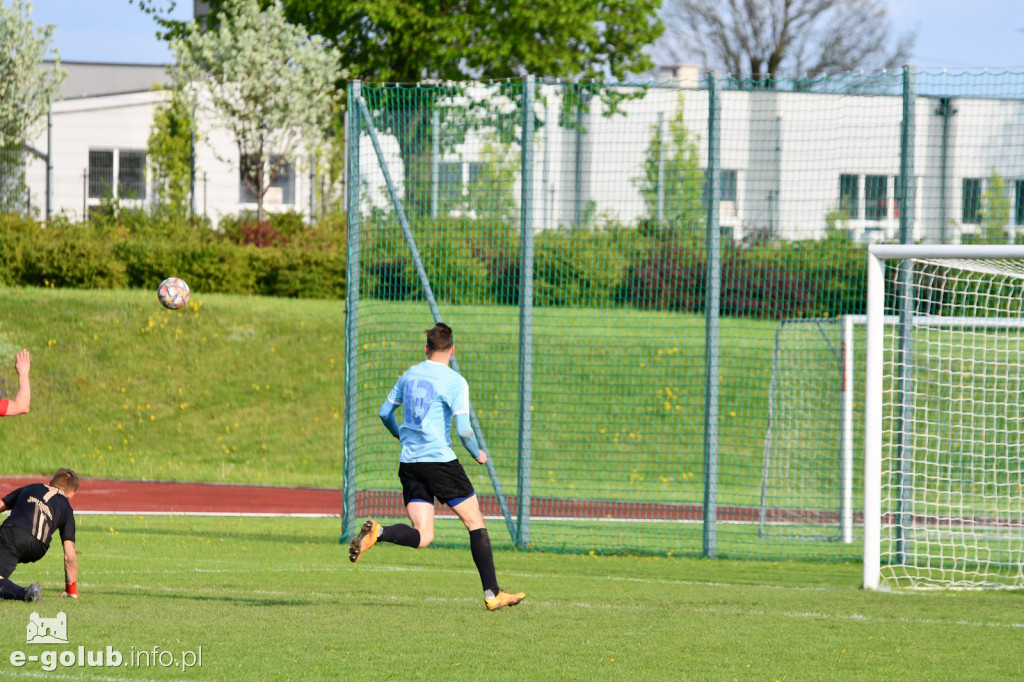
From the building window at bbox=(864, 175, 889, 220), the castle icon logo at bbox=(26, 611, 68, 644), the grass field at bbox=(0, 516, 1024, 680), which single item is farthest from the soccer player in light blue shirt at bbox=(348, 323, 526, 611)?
the building window at bbox=(864, 175, 889, 220)

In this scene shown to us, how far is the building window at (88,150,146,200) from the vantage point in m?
31.5

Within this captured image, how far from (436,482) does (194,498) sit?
27.9ft

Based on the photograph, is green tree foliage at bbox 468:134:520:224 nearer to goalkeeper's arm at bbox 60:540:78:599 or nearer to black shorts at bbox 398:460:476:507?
black shorts at bbox 398:460:476:507

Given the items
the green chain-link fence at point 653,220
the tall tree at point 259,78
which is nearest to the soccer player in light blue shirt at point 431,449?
the green chain-link fence at point 653,220

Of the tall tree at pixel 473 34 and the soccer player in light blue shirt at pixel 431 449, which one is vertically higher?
the tall tree at pixel 473 34

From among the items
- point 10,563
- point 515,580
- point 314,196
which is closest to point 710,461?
point 515,580

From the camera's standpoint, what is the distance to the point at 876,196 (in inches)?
467

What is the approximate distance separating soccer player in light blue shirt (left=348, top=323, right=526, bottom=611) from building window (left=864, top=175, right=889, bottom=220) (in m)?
5.69

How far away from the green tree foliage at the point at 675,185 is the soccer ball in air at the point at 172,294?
517 centimetres

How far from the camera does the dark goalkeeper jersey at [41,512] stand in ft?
26.2

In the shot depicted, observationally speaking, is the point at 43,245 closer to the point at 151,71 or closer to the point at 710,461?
the point at 710,461

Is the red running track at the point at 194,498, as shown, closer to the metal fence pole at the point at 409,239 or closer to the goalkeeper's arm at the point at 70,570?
the metal fence pole at the point at 409,239

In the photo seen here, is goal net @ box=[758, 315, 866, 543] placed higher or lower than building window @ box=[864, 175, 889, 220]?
lower

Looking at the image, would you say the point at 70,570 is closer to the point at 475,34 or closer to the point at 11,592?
the point at 11,592
